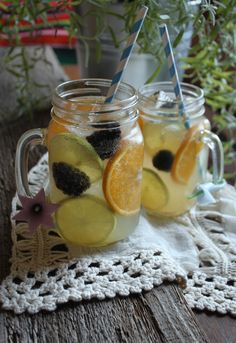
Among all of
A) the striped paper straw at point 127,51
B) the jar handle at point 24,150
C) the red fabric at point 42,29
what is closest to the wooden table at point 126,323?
the jar handle at point 24,150

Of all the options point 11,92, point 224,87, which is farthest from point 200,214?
point 11,92

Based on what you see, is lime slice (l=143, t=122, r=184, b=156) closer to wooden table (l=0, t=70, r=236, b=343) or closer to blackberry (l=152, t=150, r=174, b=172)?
blackberry (l=152, t=150, r=174, b=172)

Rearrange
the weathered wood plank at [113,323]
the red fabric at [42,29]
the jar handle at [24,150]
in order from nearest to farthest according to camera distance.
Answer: the weathered wood plank at [113,323], the jar handle at [24,150], the red fabric at [42,29]

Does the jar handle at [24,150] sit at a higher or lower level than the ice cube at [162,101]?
lower

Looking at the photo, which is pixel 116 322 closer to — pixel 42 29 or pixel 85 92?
pixel 85 92

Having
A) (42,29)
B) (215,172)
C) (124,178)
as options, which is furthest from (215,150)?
(42,29)

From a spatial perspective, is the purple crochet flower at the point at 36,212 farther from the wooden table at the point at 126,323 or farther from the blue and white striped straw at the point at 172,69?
the blue and white striped straw at the point at 172,69

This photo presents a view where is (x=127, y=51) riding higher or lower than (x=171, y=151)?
higher

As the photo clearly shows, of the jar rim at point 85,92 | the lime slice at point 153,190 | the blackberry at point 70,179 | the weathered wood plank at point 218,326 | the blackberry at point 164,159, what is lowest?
the weathered wood plank at point 218,326
